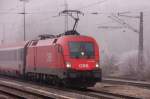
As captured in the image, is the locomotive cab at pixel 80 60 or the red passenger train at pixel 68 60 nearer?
the locomotive cab at pixel 80 60

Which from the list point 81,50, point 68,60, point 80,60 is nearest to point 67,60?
point 68,60

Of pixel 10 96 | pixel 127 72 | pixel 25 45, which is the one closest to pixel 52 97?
pixel 10 96

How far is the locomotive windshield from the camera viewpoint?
24.6m

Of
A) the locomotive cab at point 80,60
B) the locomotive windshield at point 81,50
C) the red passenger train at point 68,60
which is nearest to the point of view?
the locomotive cab at point 80,60

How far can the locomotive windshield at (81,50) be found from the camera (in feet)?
80.7

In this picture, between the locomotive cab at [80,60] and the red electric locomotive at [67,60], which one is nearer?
the locomotive cab at [80,60]

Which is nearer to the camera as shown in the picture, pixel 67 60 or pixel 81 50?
pixel 67 60

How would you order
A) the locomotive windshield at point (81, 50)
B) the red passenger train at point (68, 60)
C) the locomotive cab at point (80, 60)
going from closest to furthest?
the locomotive cab at point (80, 60), the red passenger train at point (68, 60), the locomotive windshield at point (81, 50)

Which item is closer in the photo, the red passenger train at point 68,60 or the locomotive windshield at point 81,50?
the red passenger train at point 68,60

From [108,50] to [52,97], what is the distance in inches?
1642

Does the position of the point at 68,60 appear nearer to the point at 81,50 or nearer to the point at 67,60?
the point at 67,60

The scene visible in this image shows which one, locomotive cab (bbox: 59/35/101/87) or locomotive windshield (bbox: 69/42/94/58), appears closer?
locomotive cab (bbox: 59/35/101/87)

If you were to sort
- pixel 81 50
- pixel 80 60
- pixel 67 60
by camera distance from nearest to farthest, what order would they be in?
pixel 67 60, pixel 80 60, pixel 81 50

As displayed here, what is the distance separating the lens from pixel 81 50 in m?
24.9
